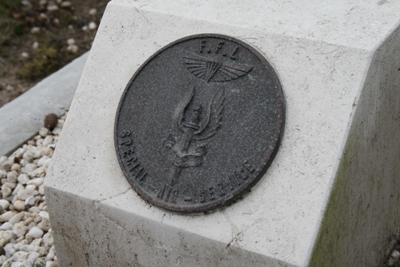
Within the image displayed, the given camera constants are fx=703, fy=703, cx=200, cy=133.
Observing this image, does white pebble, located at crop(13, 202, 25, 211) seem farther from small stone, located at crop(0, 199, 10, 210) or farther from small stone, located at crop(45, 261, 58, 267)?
small stone, located at crop(45, 261, 58, 267)

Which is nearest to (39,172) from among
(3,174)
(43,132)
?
(3,174)

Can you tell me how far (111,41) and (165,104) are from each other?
1.41ft

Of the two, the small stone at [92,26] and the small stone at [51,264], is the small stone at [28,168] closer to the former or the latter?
the small stone at [51,264]

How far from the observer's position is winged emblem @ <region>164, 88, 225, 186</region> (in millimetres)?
2672

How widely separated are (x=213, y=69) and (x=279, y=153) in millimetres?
452

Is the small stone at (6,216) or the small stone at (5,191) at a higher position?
the small stone at (5,191)

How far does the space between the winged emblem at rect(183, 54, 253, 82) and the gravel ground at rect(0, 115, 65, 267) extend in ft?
3.94

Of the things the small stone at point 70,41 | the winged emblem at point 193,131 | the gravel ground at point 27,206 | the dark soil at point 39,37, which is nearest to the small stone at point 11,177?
the gravel ground at point 27,206

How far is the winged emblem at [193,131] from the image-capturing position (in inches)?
105

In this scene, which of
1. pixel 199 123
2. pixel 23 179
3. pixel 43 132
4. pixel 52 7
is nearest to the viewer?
pixel 199 123

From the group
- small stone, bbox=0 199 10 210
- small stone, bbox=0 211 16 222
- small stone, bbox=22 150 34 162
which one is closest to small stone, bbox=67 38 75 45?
small stone, bbox=22 150 34 162

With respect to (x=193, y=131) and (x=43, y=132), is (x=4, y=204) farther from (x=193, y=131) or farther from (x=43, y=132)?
(x=193, y=131)

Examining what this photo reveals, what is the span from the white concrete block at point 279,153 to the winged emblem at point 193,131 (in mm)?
212

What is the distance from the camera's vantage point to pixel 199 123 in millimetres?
2703
